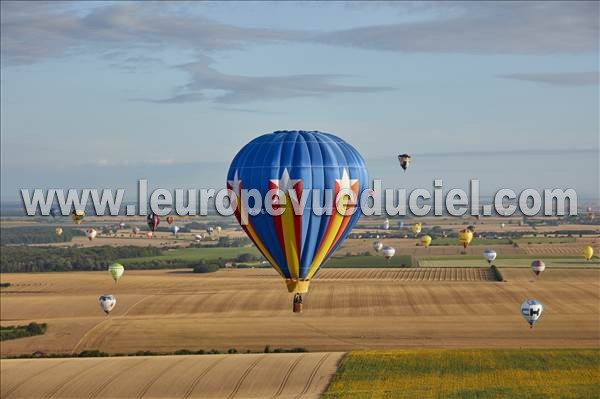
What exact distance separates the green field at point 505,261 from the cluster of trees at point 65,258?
26.8 meters

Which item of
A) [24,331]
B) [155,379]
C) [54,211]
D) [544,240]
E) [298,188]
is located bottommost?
[24,331]

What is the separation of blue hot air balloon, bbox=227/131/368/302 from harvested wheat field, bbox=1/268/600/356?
44.4ft

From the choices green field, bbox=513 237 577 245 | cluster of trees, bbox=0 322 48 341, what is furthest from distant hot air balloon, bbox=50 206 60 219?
cluster of trees, bbox=0 322 48 341

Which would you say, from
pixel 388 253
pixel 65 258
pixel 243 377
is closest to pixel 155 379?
pixel 243 377

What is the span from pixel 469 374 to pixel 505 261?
44162 mm

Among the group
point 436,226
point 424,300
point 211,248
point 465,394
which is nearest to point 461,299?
point 424,300

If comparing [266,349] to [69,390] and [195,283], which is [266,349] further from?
[195,283]

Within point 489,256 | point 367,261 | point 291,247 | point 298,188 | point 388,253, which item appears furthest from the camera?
point 367,261

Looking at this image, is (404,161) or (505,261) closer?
(404,161)

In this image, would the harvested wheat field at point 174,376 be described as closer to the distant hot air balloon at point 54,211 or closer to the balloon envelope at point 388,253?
the balloon envelope at point 388,253

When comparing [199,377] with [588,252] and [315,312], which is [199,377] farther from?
[588,252]

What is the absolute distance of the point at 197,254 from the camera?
99.9 m

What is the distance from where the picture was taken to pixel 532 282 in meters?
64.8

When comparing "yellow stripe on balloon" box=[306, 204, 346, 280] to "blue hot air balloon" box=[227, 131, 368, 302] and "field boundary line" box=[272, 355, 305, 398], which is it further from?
"field boundary line" box=[272, 355, 305, 398]
